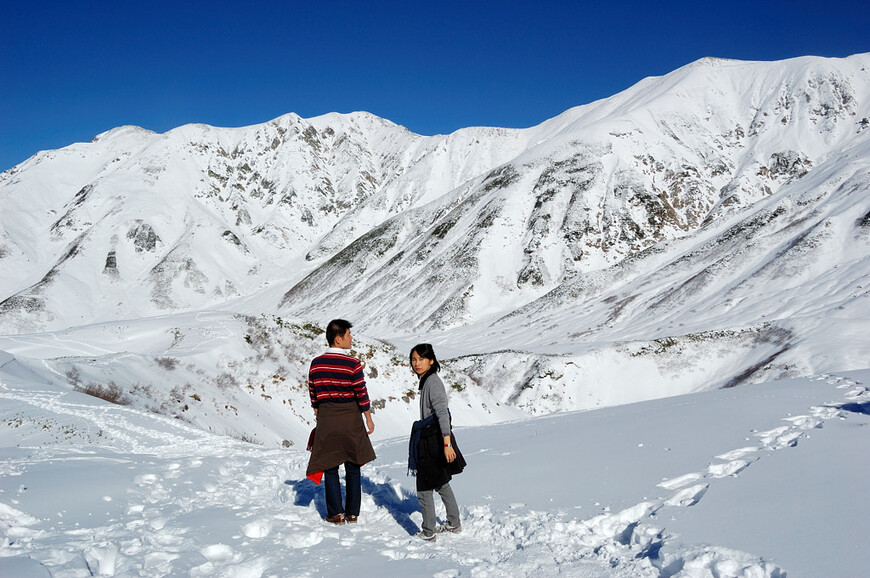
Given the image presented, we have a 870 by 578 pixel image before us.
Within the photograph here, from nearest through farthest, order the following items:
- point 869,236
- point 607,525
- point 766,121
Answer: point 607,525 < point 869,236 < point 766,121

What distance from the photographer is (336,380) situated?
6660 mm

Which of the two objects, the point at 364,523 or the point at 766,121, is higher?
the point at 766,121

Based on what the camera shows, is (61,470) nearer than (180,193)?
Yes

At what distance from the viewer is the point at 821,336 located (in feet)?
109

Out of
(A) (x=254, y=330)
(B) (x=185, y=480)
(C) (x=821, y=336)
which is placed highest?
(A) (x=254, y=330)

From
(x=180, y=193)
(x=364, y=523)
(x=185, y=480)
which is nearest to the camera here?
(x=364, y=523)

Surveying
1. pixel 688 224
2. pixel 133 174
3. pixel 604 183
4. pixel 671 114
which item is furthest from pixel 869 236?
pixel 133 174

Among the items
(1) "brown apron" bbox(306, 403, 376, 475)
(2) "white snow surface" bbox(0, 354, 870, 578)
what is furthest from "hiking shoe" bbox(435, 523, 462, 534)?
(1) "brown apron" bbox(306, 403, 376, 475)

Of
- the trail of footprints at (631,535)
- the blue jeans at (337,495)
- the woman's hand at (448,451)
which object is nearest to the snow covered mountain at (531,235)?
the blue jeans at (337,495)

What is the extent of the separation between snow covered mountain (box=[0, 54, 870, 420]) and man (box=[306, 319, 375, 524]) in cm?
1866

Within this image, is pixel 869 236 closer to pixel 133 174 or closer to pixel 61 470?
pixel 61 470

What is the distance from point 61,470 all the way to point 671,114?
134 m

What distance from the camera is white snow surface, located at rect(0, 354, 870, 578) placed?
443 centimetres

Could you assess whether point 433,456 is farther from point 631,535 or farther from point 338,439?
point 631,535
